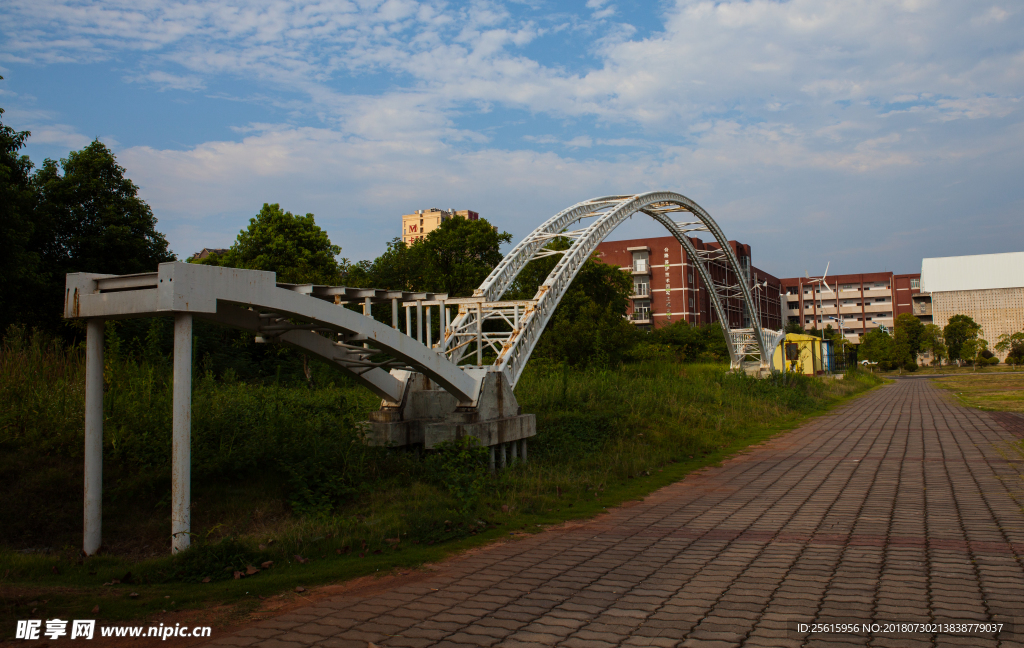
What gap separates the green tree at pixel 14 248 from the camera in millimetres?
16438

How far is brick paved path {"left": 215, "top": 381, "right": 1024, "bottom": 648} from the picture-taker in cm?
433

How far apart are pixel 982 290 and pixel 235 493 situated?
101 m

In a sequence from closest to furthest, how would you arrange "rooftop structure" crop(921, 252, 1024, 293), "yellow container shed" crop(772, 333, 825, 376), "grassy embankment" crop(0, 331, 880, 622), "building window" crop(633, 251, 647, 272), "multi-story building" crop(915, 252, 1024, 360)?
"grassy embankment" crop(0, 331, 880, 622), "yellow container shed" crop(772, 333, 825, 376), "building window" crop(633, 251, 647, 272), "multi-story building" crop(915, 252, 1024, 360), "rooftop structure" crop(921, 252, 1024, 293)

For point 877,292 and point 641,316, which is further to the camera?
point 877,292

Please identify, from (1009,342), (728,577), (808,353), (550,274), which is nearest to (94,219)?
(550,274)

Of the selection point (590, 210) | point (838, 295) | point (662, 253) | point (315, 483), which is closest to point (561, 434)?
point (315, 483)

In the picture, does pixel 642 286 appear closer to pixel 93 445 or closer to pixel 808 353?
→ pixel 808 353

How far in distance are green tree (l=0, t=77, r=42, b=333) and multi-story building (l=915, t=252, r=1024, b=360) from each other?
95.1 m

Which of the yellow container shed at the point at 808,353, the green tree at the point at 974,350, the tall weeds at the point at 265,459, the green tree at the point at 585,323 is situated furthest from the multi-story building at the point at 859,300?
the tall weeds at the point at 265,459

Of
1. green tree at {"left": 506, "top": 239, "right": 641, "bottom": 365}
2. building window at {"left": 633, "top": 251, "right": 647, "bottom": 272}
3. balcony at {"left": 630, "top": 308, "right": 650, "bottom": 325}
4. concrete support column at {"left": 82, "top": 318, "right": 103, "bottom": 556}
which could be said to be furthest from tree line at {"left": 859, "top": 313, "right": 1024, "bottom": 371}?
concrete support column at {"left": 82, "top": 318, "right": 103, "bottom": 556}

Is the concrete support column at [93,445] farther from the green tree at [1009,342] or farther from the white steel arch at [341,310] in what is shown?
the green tree at [1009,342]

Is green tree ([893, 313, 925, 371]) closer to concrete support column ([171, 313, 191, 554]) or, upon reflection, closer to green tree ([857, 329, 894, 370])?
green tree ([857, 329, 894, 370])

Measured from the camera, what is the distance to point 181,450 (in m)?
6.23

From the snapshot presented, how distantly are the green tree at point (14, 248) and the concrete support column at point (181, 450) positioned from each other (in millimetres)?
12873
